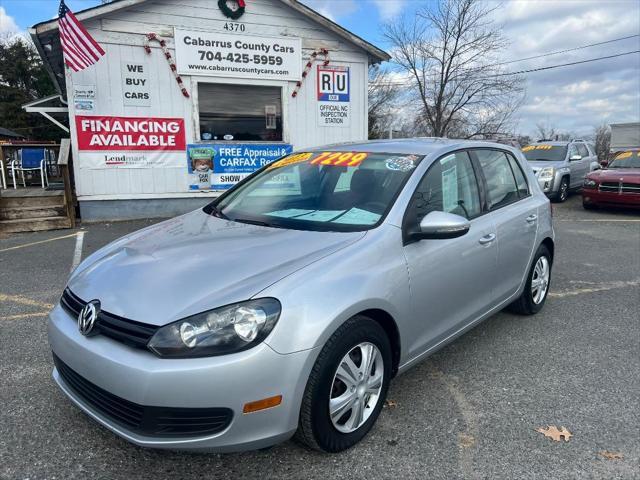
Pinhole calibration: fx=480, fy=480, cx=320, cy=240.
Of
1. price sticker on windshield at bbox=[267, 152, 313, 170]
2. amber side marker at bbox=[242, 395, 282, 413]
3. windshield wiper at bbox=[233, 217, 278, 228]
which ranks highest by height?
price sticker on windshield at bbox=[267, 152, 313, 170]

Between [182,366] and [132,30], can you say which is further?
[132,30]

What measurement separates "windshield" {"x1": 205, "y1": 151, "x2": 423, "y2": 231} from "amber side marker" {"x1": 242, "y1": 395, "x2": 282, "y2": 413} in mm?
1068

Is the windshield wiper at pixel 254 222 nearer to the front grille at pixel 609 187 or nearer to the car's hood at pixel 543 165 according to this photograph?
the front grille at pixel 609 187

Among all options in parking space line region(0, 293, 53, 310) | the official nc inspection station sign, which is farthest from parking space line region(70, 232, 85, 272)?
the official nc inspection station sign

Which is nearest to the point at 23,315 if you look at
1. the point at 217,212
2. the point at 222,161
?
the point at 217,212

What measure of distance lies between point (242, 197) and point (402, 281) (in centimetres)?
158

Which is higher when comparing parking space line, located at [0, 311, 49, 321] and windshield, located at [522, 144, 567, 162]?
windshield, located at [522, 144, 567, 162]

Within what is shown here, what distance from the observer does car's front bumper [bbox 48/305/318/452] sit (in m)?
1.99

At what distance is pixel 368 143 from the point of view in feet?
12.6

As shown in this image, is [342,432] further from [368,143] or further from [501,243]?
[368,143]

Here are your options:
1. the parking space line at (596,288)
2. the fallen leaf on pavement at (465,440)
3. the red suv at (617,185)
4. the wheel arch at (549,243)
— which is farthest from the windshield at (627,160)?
the fallen leaf on pavement at (465,440)

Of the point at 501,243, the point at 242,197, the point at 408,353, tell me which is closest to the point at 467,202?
the point at 501,243

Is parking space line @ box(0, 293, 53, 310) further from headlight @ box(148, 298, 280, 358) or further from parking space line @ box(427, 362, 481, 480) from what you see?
parking space line @ box(427, 362, 481, 480)

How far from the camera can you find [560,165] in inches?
533
